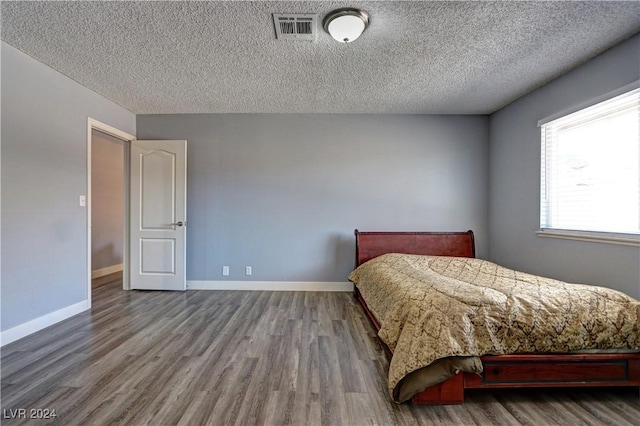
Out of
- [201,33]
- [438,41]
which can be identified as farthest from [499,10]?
[201,33]

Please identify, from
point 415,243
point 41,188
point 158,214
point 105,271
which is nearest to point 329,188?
point 415,243

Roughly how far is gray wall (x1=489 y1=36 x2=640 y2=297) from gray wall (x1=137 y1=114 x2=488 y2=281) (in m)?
0.29

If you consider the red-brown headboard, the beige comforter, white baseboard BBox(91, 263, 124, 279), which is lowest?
white baseboard BBox(91, 263, 124, 279)

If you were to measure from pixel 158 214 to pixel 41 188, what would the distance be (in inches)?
54.7

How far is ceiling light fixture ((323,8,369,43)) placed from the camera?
2.03m

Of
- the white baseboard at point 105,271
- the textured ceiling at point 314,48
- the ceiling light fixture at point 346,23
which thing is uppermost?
the textured ceiling at point 314,48

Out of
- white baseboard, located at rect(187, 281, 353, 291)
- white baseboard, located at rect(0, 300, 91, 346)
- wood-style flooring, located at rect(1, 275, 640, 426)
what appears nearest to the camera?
wood-style flooring, located at rect(1, 275, 640, 426)

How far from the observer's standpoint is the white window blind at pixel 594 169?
7.54ft

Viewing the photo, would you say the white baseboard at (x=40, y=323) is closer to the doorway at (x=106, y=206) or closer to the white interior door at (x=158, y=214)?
the white interior door at (x=158, y=214)

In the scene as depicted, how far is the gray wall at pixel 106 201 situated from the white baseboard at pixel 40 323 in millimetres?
2162

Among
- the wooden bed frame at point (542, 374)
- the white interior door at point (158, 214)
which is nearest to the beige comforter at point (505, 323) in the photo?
the wooden bed frame at point (542, 374)

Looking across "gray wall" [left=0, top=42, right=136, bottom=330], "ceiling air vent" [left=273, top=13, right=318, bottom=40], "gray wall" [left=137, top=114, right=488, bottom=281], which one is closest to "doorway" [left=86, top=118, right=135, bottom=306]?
"gray wall" [left=0, top=42, right=136, bottom=330]

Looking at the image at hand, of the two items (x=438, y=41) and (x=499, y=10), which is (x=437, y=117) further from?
(x=499, y=10)

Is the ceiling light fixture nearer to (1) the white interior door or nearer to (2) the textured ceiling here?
(2) the textured ceiling
